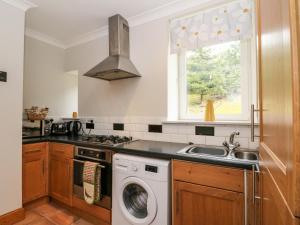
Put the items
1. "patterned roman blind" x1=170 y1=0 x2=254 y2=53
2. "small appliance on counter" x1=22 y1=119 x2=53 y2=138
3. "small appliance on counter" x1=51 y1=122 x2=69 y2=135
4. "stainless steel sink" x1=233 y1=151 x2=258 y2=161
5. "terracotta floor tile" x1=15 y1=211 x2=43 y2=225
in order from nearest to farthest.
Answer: "stainless steel sink" x1=233 y1=151 x2=258 y2=161
"patterned roman blind" x1=170 y1=0 x2=254 y2=53
"terracotta floor tile" x1=15 y1=211 x2=43 y2=225
"small appliance on counter" x1=22 y1=119 x2=53 y2=138
"small appliance on counter" x1=51 y1=122 x2=69 y2=135

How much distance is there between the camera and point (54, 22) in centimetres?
231

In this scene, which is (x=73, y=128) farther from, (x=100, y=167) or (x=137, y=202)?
(x=137, y=202)

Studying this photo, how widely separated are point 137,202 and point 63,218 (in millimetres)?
918

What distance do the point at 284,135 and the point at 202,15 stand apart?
1.71 m

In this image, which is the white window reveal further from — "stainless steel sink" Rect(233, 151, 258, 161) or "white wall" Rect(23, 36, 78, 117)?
"white wall" Rect(23, 36, 78, 117)

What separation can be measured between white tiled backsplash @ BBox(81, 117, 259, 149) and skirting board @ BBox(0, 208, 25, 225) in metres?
1.18

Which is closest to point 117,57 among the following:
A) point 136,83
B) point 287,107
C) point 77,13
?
point 136,83

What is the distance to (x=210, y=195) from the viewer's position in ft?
3.99

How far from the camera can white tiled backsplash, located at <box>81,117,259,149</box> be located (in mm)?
1612

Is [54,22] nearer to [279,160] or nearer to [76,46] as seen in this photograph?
[76,46]

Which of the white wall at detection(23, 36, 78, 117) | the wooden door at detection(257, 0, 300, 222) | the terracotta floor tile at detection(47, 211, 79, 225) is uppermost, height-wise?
the white wall at detection(23, 36, 78, 117)

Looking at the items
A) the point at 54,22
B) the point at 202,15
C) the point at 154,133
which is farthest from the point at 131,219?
the point at 54,22

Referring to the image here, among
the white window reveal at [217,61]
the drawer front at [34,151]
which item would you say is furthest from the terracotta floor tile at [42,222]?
the white window reveal at [217,61]

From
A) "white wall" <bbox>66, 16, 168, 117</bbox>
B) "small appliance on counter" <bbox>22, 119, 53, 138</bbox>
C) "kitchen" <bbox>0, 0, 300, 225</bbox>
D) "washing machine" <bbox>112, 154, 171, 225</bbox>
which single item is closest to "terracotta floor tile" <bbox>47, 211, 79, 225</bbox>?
"kitchen" <bbox>0, 0, 300, 225</bbox>
